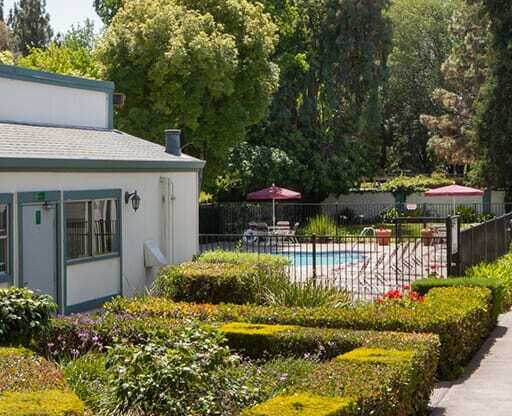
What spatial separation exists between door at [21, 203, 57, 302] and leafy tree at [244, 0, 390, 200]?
3026cm

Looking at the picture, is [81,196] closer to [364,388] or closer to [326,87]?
[364,388]

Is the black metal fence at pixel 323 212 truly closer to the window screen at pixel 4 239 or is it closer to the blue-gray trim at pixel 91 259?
the blue-gray trim at pixel 91 259

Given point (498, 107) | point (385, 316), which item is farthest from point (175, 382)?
point (498, 107)

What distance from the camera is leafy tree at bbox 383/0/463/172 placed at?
70.2 m

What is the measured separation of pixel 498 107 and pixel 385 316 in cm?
3629

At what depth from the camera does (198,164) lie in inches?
950

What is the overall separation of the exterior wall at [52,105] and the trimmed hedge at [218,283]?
6.07 m

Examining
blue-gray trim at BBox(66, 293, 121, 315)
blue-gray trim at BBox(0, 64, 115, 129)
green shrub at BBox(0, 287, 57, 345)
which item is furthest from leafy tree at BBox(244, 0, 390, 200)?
green shrub at BBox(0, 287, 57, 345)

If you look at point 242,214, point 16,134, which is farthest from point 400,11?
point 16,134

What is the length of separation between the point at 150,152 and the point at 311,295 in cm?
859

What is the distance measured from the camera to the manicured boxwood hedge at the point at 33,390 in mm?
7418

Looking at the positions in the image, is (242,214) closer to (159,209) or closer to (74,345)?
(159,209)

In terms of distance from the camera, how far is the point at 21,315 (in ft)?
38.5

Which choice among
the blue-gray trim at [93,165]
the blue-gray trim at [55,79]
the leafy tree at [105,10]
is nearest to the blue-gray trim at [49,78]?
the blue-gray trim at [55,79]
